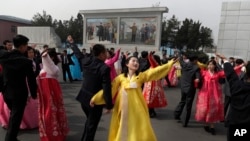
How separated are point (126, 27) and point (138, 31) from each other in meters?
1.30

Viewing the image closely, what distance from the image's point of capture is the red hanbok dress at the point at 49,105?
16.4ft

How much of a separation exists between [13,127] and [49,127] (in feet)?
2.00

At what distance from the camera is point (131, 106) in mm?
4355

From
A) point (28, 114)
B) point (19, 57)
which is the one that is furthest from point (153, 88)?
point (19, 57)

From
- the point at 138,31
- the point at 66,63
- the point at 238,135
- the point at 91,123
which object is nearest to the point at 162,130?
the point at 91,123

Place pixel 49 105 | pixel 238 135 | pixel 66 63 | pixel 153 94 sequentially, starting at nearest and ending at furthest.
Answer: pixel 238 135, pixel 49 105, pixel 153 94, pixel 66 63

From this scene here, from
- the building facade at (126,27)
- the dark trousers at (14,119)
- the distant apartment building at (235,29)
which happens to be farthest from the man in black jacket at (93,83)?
the building facade at (126,27)

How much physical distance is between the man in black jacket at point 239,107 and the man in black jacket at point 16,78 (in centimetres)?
290

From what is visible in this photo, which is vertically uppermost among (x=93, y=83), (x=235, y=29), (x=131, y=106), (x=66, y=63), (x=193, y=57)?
(x=235, y=29)

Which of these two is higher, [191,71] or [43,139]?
[191,71]

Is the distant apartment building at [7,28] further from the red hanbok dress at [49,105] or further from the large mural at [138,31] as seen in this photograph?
the red hanbok dress at [49,105]

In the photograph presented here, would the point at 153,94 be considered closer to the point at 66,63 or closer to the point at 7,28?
the point at 66,63

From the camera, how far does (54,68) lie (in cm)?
516

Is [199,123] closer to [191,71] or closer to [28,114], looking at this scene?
[191,71]
